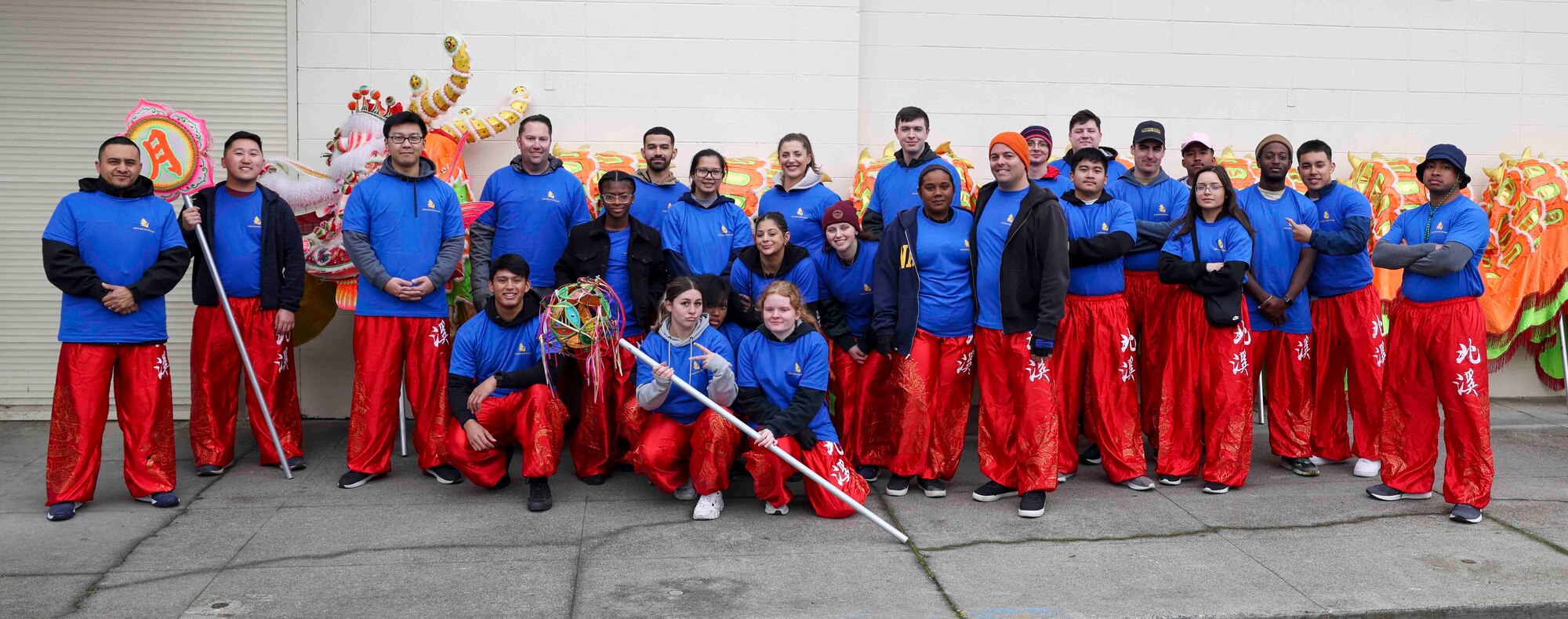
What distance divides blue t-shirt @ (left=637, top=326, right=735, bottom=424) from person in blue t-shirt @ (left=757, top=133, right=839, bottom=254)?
37.7 inches

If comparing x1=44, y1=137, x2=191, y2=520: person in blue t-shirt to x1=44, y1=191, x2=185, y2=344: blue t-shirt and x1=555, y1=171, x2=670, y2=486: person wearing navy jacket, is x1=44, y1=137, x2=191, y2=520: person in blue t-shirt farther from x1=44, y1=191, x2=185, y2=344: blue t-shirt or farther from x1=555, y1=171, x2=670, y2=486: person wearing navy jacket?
x1=555, y1=171, x2=670, y2=486: person wearing navy jacket

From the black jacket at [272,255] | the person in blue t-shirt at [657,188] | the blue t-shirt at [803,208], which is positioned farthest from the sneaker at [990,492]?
the black jacket at [272,255]

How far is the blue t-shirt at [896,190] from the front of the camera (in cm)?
609

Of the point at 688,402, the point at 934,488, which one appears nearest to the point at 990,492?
the point at 934,488

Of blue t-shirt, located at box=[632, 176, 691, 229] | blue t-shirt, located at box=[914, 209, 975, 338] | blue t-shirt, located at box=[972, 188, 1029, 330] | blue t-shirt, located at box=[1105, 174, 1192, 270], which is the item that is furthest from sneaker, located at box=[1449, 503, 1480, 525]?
blue t-shirt, located at box=[632, 176, 691, 229]

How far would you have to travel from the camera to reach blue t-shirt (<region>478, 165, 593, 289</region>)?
20.0ft

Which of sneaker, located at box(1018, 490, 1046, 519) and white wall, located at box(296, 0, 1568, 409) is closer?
sneaker, located at box(1018, 490, 1046, 519)

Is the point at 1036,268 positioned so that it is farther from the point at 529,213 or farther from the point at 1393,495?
the point at 529,213

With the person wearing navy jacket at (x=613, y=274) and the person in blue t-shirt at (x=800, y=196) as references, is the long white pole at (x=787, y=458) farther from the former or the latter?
the person in blue t-shirt at (x=800, y=196)

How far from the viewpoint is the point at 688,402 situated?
535cm

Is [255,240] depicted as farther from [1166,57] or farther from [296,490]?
[1166,57]

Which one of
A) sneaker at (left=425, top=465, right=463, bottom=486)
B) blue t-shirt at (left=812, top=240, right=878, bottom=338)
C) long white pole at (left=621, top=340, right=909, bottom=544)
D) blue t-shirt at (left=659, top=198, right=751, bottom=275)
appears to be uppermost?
blue t-shirt at (left=659, top=198, right=751, bottom=275)

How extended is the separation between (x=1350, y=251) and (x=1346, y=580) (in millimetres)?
2092

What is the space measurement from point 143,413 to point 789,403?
285 cm
